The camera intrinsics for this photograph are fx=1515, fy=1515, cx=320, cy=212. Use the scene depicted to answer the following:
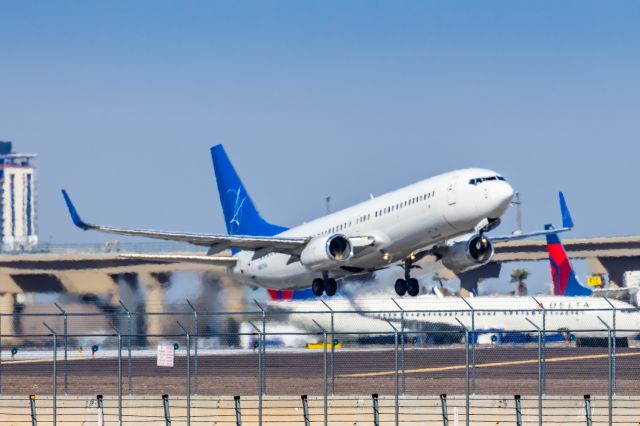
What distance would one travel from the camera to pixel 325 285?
65062 mm

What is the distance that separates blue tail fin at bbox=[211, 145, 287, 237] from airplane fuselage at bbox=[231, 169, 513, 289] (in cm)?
786

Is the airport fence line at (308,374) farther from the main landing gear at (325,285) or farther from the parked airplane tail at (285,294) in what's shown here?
the parked airplane tail at (285,294)

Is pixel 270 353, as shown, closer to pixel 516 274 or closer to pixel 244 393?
pixel 244 393

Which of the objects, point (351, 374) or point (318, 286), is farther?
point (318, 286)

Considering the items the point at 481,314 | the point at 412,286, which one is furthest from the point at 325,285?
the point at 481,314

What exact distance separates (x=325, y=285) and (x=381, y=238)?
539 centimetres

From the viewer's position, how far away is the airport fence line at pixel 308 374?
39062mm

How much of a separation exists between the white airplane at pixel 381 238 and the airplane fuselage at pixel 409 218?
4 cm

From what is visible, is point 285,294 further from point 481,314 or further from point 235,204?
point 481,314

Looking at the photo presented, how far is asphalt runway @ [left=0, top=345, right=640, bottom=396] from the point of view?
43781mm

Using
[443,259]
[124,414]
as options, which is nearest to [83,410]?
[124,414]

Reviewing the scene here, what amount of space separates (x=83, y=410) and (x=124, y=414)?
4.85 ft

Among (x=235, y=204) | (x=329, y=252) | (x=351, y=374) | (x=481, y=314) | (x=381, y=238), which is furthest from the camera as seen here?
(x=235, y=204)

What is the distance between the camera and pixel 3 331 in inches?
2537
